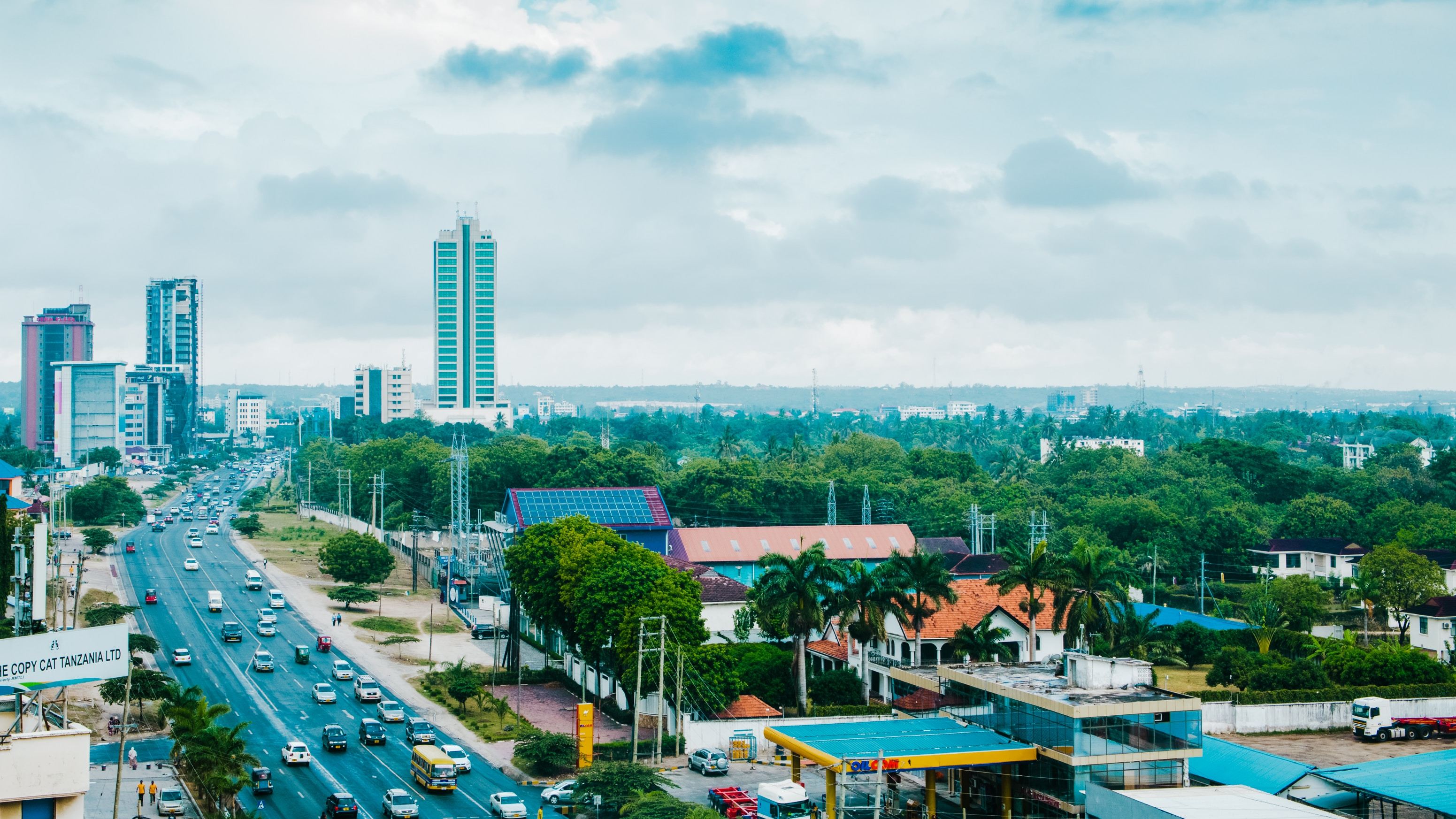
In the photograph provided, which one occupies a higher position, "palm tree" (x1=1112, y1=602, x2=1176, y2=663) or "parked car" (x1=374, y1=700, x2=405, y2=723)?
"palm tree" (x1=1112, y1=602, x2=1176, y2=663)

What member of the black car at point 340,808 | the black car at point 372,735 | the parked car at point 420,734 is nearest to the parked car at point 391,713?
the parked car at point 420,734

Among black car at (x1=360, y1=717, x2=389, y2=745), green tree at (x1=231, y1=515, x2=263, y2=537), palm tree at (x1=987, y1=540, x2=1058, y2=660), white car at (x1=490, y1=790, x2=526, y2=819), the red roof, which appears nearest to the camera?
white car at (x1=490, y1=790, x2=526, y2=819)

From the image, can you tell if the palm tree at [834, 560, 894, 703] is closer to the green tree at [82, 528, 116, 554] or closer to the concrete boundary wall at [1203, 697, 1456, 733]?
the concrete boundary wall at [1203, 697, 1456, 733]

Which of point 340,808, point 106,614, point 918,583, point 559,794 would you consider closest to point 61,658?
point 340,808

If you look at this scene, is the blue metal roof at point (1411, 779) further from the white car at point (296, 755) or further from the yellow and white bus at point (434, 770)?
the white car at point (296, 755)

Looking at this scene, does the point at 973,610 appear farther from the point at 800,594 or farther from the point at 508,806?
the point at 508,806

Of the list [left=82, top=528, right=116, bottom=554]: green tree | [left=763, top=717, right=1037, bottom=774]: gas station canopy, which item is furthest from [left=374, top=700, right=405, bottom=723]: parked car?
[left=82, top=528, right=116, bottom=554]: green tree
